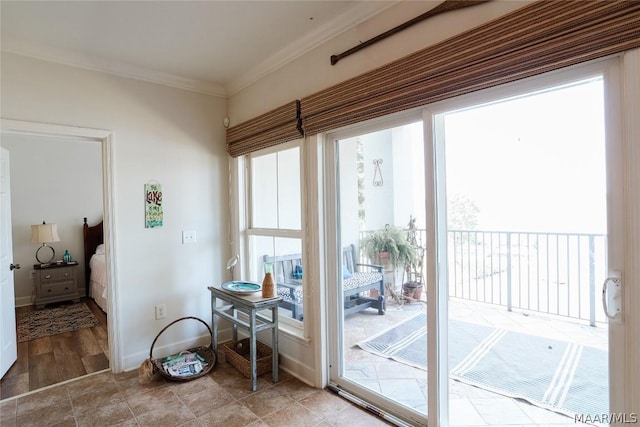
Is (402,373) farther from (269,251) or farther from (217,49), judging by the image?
(217,49)

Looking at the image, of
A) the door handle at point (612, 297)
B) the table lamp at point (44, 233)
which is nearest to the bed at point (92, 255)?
the table lamp at point (44, 233)

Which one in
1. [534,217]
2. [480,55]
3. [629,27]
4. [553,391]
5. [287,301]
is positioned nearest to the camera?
[629,27]

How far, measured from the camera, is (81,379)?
2.63 metres

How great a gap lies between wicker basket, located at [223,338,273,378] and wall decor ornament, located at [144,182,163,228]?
1.26 m

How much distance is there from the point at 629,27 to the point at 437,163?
2.87ft

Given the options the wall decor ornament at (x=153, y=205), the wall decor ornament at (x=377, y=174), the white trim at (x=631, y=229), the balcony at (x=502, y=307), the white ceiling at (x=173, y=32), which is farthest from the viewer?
the wall decor ornament at (x=153, y=205)

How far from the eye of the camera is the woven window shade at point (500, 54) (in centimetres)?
120

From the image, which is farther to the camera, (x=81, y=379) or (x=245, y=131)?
(x=245, y=131)

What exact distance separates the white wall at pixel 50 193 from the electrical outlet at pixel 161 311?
305 cm

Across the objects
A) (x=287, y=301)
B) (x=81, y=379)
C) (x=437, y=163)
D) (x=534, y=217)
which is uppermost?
(x=437, y=163)

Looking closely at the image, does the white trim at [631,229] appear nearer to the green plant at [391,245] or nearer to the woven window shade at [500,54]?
the woven window shade at [500,54]

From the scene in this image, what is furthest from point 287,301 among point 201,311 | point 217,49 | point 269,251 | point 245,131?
point 217,49

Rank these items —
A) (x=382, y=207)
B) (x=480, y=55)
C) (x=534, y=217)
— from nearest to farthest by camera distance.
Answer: (x=480, y=55), (x=534, y=217), (x=382, y=207)

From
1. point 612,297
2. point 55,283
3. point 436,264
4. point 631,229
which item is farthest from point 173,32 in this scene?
point 55,283
